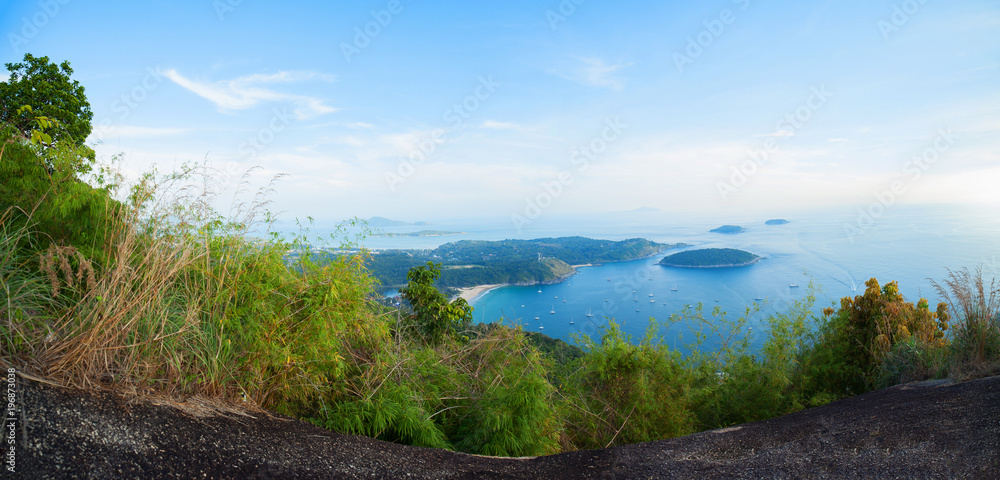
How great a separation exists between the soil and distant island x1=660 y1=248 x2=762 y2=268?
3783 cm

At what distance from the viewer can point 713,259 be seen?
128 ft

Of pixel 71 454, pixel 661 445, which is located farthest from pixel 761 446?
pixel 71 454

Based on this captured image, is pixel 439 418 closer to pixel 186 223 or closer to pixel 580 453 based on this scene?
pixel 580 453

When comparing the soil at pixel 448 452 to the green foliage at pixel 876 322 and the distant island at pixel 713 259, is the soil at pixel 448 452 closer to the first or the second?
the green foliage at pixel 876 322

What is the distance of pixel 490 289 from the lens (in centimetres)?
2630

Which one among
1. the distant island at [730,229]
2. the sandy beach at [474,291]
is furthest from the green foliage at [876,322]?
the distant island at [730,229]

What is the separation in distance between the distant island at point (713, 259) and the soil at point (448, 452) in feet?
124

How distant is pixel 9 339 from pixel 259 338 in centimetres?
112

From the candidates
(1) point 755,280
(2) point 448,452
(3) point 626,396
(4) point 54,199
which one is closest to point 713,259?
(1) point 755,280

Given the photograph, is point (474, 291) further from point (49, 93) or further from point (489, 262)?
point (49, 93)

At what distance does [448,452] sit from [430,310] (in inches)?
146

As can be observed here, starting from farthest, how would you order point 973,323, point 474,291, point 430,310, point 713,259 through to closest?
1. point 713,259
2. point 474,291
3. point 430,310
4. point 973,323

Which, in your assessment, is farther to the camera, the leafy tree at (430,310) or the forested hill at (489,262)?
the forested hill at (489,262)

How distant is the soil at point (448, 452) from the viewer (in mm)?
1801
